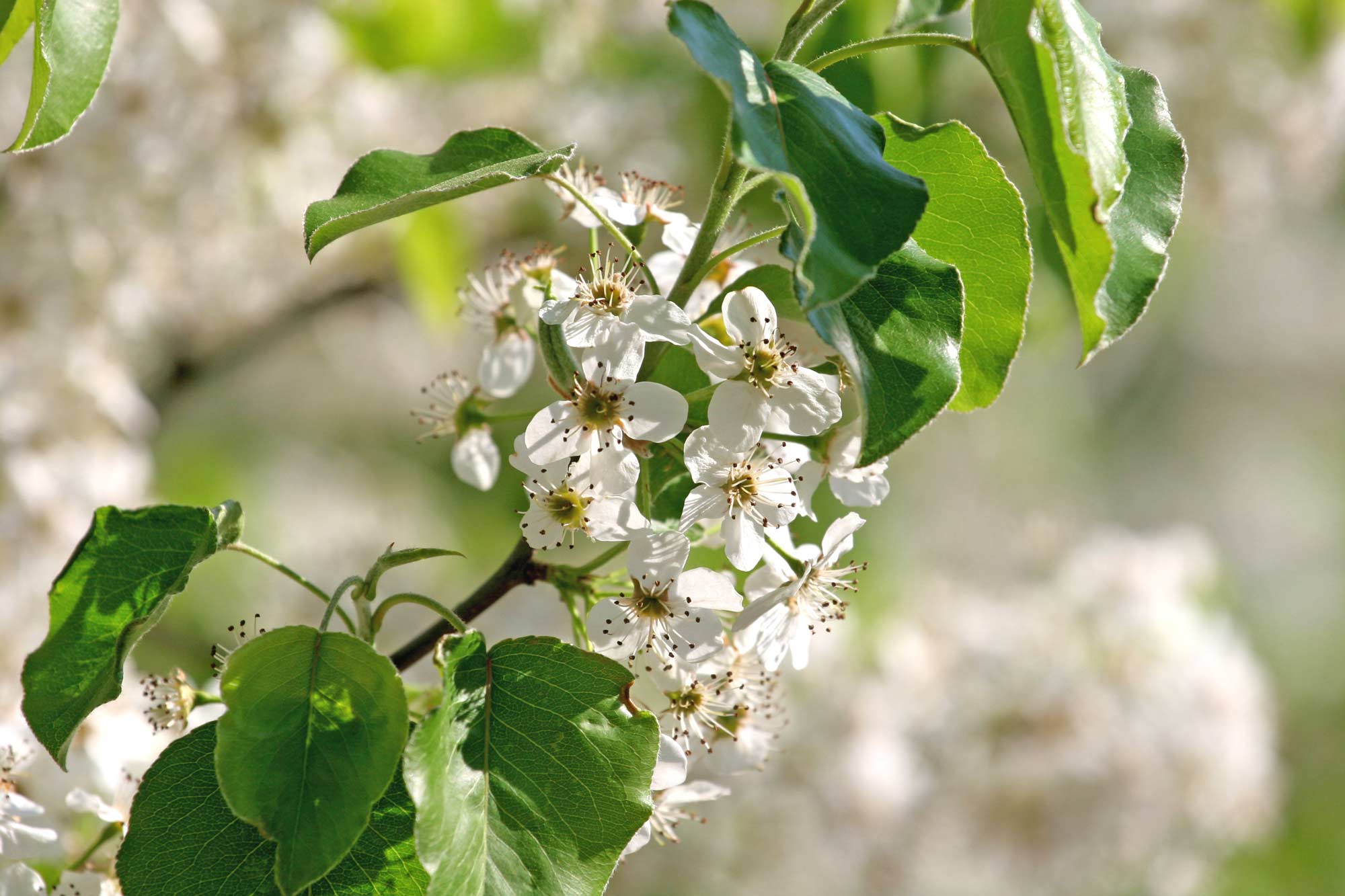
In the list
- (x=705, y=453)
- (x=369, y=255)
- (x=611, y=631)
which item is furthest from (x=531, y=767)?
(x=369, y=255)

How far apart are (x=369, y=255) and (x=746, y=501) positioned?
9.34ft

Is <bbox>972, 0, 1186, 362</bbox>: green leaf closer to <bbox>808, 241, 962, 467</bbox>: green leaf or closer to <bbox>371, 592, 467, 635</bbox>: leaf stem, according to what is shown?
<bbox>808, 241, 962, 467</bbox>: green leaf

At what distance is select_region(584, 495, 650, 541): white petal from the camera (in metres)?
0.84

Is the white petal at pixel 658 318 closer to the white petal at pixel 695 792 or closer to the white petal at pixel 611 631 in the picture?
the white petal at pixel 611 631

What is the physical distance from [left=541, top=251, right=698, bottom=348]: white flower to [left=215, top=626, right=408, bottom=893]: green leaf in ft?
0.84

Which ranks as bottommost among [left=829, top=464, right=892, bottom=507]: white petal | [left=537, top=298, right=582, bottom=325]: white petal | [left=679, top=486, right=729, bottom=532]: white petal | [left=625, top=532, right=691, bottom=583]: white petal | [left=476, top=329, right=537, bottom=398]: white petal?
[left=829, top=464, right=892, bottom=507]: white petal

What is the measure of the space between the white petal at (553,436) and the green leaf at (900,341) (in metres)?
0.21

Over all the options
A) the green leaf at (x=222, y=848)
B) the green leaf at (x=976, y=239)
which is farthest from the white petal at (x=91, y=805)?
the green leaf at (x=976, y=239)

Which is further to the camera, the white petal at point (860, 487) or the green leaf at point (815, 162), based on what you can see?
the white petal at point (860, 487)

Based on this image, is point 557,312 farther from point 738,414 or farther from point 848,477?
point 848,477

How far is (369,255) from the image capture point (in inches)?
139

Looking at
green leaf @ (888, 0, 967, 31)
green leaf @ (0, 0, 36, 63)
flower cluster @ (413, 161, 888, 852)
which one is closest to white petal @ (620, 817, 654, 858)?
flower cluster @ (413, 161, 888, 852)

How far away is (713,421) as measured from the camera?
2.77 feet

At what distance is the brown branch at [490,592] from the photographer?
929 millimetres
